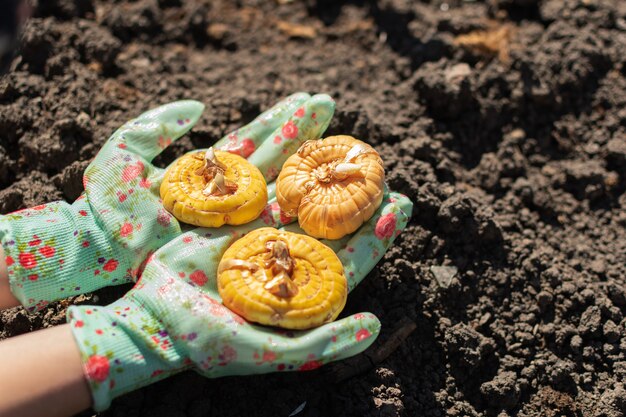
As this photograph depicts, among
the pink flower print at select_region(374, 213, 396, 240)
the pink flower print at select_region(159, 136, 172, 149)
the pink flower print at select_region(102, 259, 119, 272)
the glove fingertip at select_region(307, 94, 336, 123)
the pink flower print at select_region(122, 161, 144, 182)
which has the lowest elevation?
the pink flower print at select_region(102, 259, 119, 272)

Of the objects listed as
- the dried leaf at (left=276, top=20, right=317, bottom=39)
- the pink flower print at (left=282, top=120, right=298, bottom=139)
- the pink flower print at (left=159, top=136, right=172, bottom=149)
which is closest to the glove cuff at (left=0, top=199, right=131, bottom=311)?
the pink flower print at (left=159, top=136, right=172, bottom=149)

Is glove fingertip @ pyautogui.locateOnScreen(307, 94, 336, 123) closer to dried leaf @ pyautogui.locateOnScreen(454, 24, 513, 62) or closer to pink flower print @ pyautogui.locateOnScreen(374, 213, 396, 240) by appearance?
pink flower print @ pyautogui.locateOnScreen(374, 213, 396, 240)

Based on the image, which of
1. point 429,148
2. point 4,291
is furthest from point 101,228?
point 429,148

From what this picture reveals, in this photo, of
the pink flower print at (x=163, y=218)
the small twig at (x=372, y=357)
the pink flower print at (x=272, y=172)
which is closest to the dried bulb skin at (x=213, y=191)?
the pink flower print at (x=163, y=218)

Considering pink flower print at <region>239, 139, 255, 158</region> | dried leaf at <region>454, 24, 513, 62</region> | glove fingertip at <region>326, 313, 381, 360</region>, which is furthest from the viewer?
dried leaf at <region>454, 24, 513, 62</region>

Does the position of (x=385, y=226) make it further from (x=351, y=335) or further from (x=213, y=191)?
(x=213, y=191)

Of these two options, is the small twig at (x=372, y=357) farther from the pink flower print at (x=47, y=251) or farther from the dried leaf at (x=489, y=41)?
the dried leaf at (x=489, y=41)

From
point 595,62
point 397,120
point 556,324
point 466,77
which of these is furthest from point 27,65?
point 595,62

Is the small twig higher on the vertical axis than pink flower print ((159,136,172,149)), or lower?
lower
